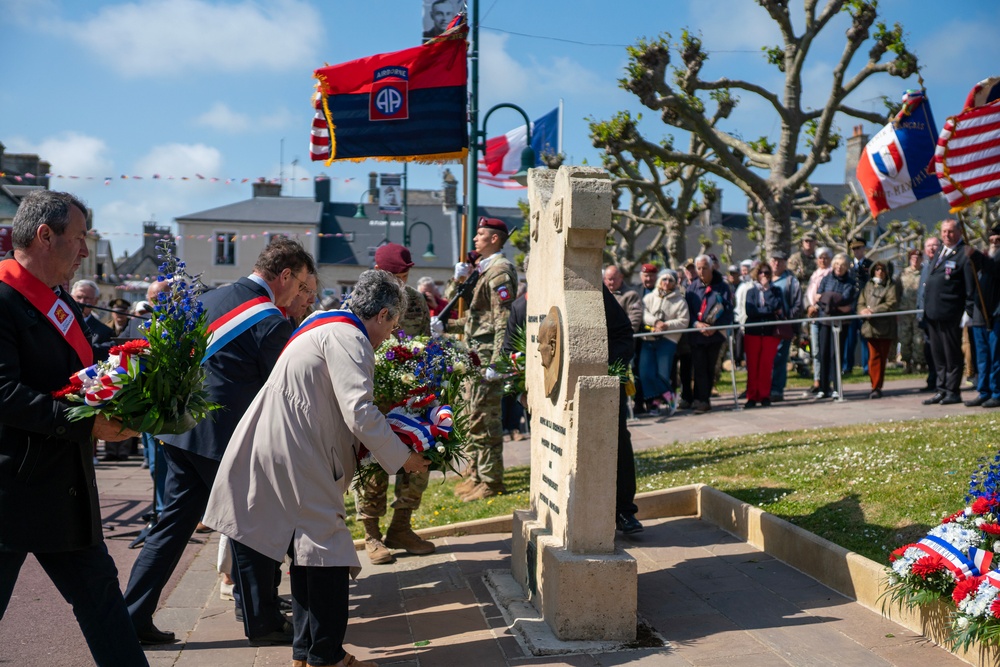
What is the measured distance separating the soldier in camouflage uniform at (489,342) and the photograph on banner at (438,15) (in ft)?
15.1

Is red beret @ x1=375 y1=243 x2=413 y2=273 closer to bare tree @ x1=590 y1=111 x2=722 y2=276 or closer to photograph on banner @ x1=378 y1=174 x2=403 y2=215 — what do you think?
bare tree @ x1=590 y1=111 x2=722 y2=276

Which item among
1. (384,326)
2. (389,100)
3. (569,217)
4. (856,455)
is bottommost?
(856,455)

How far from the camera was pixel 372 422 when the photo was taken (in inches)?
182

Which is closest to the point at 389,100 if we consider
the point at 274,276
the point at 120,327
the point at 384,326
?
the point at 120,327

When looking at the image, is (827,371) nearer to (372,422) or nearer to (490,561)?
(490,561)

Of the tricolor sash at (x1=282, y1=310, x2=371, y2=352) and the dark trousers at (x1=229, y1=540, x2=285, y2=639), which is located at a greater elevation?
the tricolor sash at (x1=282, y1=310, x2=371, y2=352)

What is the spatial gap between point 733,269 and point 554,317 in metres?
13.3

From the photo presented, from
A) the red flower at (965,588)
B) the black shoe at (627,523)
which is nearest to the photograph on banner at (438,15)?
the black shoe at (627,523)

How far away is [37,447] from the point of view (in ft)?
12.8

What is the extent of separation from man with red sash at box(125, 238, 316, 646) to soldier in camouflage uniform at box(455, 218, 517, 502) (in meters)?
3.35

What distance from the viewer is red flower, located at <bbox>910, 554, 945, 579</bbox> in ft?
15.2

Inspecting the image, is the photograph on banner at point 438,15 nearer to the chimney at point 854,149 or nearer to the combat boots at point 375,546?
the combat boots at point 375,546

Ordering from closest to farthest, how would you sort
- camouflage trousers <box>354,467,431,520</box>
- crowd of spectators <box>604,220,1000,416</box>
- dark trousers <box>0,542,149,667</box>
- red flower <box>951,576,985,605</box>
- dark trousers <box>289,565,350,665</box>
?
dark trousers <box>0,542,149,667</box> < red flower <box>951,576,985,605</box> < dark trousers <box>289,565,350,665</box> < camouflage trousers <box>354,467,431,520</box> < crowd of spectators <box>604,220,1000,416</box>

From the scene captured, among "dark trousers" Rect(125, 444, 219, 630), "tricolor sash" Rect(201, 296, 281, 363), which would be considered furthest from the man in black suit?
"dark trousers" Rect(125, 444, 219, 630)
